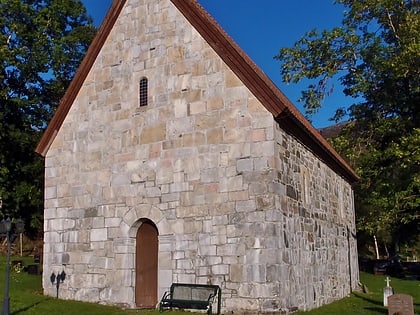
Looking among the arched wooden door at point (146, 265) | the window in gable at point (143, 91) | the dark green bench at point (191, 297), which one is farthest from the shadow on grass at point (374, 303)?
the window in gable at point (143, 91)

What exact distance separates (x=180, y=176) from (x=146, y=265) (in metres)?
2.71

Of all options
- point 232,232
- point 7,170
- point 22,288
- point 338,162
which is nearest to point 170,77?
point 232,232

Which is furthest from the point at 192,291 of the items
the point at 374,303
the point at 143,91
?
the point at 374,303

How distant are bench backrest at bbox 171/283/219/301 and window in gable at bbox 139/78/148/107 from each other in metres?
5.27

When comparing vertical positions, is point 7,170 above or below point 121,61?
below

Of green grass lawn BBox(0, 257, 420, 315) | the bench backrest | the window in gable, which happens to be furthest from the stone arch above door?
the window in gable

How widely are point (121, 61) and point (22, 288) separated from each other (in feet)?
28.4

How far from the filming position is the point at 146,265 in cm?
1454

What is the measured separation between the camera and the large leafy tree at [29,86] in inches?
1051

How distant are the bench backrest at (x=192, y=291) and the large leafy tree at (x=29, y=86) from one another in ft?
49.9

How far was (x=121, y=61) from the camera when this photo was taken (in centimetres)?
1586

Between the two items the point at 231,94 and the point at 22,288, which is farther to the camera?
the point at 22,288

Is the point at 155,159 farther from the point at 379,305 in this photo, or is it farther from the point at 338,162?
the point at 379,305

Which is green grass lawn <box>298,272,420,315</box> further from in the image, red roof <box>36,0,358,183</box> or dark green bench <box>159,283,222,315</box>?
red roof <box>36,0,358,183</box>
